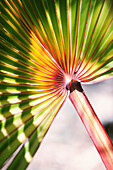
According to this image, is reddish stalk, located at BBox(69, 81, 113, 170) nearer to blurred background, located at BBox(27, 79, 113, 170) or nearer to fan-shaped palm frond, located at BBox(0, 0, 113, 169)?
fan-shaped palm frond, located at BBox(0, 0, 113, 169)

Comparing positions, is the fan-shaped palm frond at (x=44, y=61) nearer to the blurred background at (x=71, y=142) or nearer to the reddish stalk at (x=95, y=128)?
the reddish stalk at (x=95, y=128)

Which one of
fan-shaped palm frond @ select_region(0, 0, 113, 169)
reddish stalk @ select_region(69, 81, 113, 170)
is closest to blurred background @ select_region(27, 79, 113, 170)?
fan-shaped palm frond @ select_region(0, 0, 113, 169)

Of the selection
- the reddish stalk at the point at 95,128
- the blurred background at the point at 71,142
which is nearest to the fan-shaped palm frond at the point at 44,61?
the reddish stalk at the point at 95,128

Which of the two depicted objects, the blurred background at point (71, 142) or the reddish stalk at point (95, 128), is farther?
the blurred background at point (71, 142)

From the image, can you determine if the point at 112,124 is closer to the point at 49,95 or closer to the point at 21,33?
the point at 49,95

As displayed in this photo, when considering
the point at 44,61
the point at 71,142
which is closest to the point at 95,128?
the point at 44,61

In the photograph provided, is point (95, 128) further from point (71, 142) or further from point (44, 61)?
point (71, 142)
